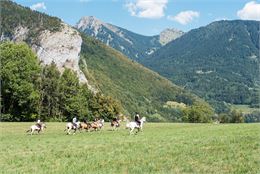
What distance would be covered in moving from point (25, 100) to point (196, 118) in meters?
95.9

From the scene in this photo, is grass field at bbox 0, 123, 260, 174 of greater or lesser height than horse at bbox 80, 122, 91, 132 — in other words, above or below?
below

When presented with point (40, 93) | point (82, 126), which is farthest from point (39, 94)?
point (82, 126)

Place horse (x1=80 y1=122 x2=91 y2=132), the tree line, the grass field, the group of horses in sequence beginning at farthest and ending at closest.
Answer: the tree line < horse (x1=80 y1=122 x2=91 y2=132) < the group of horses < the grass field

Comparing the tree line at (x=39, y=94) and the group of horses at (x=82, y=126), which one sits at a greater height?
the tree line at (x=39, y=94)

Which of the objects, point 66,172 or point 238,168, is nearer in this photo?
point 238,168

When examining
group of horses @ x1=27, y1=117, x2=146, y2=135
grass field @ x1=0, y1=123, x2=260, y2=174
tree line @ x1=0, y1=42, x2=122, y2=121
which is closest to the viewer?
grass field @ x1=0, y1=123, x2=260, y2=174

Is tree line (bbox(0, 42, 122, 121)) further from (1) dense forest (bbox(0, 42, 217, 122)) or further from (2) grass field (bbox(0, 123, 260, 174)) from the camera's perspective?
(2) grass field (bbox(0, 123, 260, 174))

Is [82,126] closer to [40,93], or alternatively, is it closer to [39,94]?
[39,94]

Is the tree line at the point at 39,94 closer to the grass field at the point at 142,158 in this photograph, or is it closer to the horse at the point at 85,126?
the horse at the point at 85,126

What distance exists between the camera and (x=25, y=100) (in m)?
96.5

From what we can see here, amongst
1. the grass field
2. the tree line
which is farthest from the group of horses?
the tree line

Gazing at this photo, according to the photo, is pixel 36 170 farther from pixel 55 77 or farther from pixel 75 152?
pixel 55 77

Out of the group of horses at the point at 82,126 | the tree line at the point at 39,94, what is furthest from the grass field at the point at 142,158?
the tree line at the point at 39,94

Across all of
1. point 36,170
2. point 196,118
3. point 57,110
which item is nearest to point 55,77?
point 57,110
